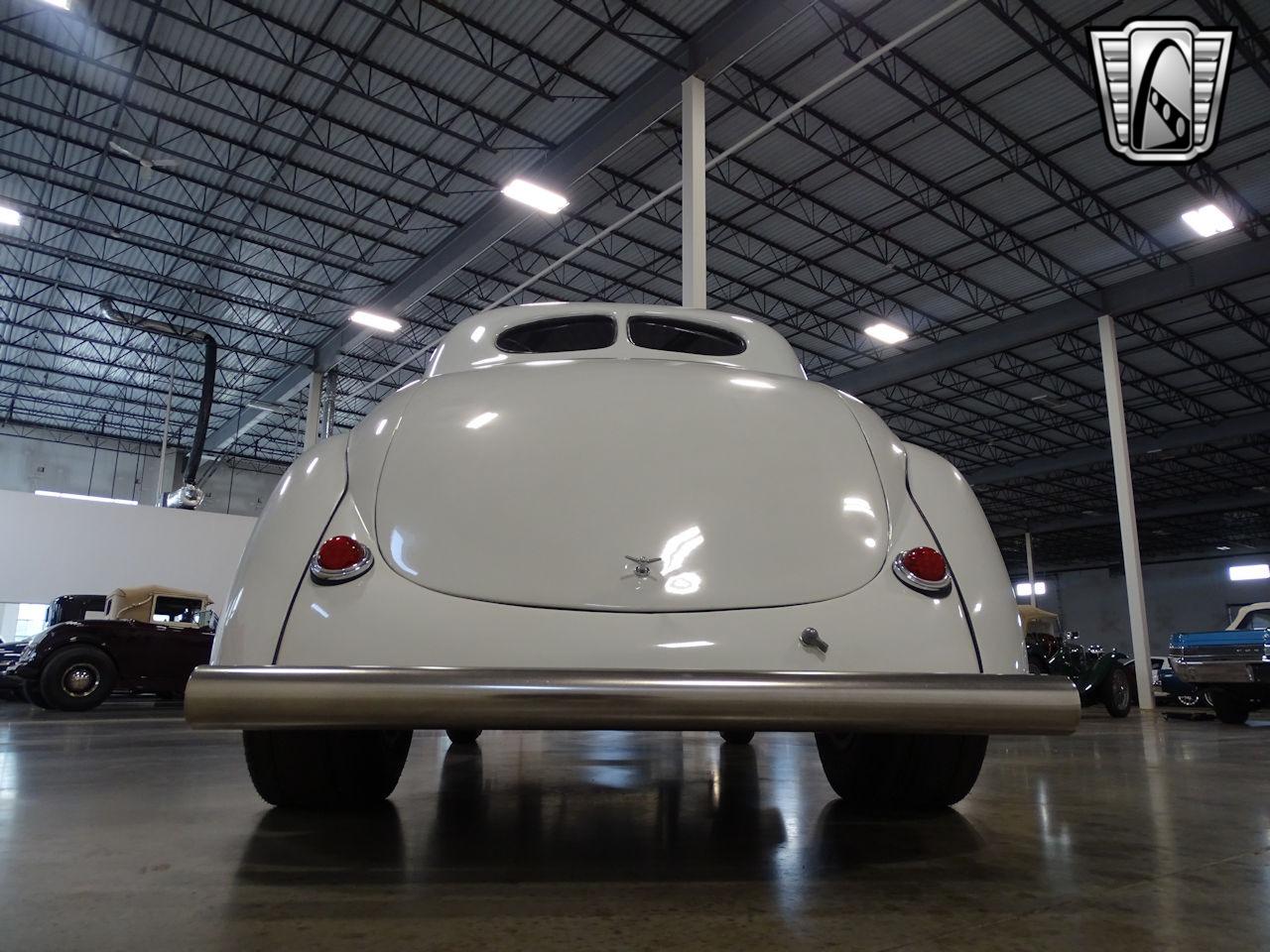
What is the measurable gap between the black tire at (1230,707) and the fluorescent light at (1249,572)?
1292 inches

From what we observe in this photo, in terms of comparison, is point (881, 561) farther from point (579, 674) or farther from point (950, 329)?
point (950, 329)

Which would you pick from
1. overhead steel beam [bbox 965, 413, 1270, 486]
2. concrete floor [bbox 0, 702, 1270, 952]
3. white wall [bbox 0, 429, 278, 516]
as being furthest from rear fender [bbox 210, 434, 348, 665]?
white wall [bbox 0, 429, 278, 516]

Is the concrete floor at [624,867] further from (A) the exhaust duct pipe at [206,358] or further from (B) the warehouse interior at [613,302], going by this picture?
(A) the exhaust duct pipe at [206,358]

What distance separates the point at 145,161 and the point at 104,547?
7.29 metres

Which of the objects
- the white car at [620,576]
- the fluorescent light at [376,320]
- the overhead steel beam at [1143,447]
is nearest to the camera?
the white car at [620,576]

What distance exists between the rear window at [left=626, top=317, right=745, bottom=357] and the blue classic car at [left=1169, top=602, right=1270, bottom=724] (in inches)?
403

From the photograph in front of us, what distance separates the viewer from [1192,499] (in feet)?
108

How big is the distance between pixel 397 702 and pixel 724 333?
2244mm

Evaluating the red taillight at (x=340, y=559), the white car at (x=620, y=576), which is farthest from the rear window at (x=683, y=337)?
the red taillight at (x=340, y=559)

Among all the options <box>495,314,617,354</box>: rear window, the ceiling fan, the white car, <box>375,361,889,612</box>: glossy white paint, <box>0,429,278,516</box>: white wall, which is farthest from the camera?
<box>0,429,278,516</box>: white wall

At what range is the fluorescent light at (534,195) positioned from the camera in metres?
13.4

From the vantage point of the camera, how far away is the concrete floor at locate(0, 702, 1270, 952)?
4.88 ft

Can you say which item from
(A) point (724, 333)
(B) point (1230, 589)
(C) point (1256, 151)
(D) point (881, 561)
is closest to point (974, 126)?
(C) point (1256, 151)

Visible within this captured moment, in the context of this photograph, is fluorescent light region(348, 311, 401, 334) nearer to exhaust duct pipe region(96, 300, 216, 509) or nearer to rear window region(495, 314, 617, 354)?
exhaust duct pipe region(96, 300, 216, 509)
